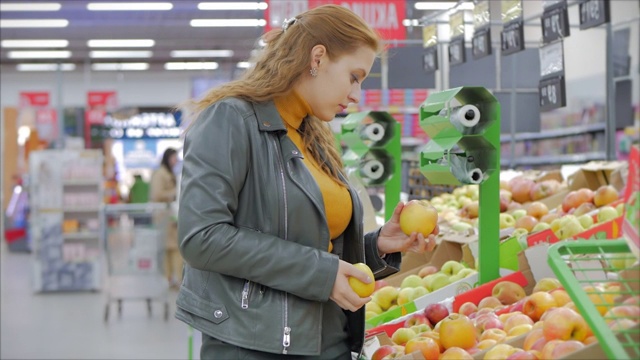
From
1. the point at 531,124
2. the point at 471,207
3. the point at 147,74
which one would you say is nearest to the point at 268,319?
the point at 471,207

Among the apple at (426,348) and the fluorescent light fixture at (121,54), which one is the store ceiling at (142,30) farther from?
the apple at (426,348)

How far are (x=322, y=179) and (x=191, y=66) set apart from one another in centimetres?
2386

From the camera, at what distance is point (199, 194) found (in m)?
1.88

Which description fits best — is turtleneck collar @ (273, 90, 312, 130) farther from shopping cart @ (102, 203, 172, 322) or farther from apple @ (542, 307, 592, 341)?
shopping cart @ (102, 203, 172, 322)

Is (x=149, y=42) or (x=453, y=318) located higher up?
(x=149, y=42)

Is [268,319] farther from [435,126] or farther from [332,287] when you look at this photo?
[435,126]

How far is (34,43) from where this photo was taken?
20812mm

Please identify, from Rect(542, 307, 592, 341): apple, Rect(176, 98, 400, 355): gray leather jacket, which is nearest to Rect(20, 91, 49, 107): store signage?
Rect(176, 98, 400, 355): gray leather jacket

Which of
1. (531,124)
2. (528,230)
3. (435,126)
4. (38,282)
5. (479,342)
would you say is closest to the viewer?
(479,342)

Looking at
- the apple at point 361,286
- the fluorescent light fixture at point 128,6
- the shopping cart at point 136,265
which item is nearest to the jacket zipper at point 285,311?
the apple at point 361,286

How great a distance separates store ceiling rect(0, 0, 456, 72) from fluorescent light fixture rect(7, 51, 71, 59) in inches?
7.1

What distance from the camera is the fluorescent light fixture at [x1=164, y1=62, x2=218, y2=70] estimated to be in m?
24.7

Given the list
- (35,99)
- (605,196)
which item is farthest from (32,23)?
(605,196)

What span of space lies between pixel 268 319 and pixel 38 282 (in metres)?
9.96
